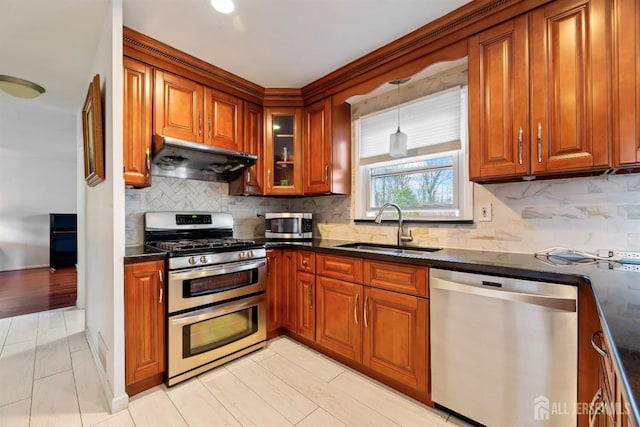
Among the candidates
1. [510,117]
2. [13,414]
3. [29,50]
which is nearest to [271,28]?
[510,117]

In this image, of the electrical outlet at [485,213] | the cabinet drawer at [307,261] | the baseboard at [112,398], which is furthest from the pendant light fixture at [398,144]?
the baseboard at [112,398]

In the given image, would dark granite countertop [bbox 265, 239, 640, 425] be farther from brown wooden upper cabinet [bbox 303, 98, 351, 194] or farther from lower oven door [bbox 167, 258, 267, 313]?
brown wooden upper cabinet [bbox 303, 98, 351, 194]

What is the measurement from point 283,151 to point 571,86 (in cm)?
223

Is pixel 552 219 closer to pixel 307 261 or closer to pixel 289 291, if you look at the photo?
pixel 307 261

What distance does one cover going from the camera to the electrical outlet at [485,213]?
77.9 inches

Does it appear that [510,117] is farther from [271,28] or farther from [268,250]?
[268,250]

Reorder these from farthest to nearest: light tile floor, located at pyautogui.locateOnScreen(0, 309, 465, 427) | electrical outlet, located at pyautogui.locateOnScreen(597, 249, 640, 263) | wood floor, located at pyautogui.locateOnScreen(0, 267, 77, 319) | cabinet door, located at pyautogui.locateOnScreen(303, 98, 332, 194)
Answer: wood floor, located at pyautogui.locateOnScreen(0, 267, 77, 319) → cabinet door, located at pyautogui.locateOnScreen(303, 98, 332, 194) → light tile floor, located at pyautogui.locateOnScreen(0, 309, 465, 427) → electrical outlet, located at pyautogui.locateOnScreen(597, 249, 640, 263)

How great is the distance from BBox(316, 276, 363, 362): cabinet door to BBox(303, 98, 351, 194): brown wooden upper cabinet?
96 centimetres

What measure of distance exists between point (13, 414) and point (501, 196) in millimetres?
3329

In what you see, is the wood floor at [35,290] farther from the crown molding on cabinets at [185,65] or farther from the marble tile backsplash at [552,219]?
the marble tile backsplash at [552,219]

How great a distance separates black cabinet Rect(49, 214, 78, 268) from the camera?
589cm

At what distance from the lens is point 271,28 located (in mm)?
1918

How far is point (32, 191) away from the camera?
597 centimetres

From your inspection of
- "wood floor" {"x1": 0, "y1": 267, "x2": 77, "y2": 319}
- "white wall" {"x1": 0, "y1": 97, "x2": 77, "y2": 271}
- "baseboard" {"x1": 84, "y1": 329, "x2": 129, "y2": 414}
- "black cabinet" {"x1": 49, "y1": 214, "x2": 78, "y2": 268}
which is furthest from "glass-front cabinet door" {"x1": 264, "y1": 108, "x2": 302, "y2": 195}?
"black cabinet" {"x1": 49, "y1": 214, "x2": 78, "y2": 268}
